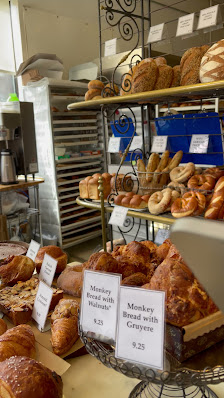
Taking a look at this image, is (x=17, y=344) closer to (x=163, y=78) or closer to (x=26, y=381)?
(x=26, y=381)

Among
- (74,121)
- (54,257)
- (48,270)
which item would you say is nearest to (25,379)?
(48,270)

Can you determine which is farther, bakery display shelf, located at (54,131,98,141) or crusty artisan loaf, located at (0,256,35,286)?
bakery display shelf, located at (54,131,98,141)

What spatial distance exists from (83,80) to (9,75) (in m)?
0.84

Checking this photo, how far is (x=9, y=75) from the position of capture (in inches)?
159

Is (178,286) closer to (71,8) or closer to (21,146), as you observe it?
(21,146)

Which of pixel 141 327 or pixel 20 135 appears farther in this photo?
pixel 20 135

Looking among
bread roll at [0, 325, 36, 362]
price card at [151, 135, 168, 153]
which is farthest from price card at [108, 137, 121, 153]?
bread roll at [0, 325, 36, 362]

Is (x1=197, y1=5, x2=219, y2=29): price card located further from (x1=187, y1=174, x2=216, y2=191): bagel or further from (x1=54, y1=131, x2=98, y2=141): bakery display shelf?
(x1=54, y1=131, x2=98, y2=141): bakery display shelf

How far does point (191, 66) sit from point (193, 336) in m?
1.29

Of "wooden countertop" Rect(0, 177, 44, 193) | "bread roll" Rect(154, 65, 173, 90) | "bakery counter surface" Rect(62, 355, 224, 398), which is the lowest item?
"bakery counter surface" Rect(62, 355, 224, 398)

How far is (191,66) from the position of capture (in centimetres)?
165

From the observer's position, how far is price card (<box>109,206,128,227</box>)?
1.77m

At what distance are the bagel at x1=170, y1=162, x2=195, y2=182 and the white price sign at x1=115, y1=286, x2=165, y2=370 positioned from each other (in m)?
1.22

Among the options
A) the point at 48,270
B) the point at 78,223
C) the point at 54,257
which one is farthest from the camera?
the point at 78,223
